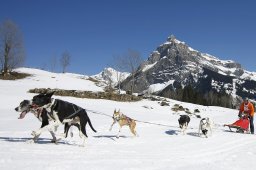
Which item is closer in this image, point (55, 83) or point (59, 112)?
point (59, 112)

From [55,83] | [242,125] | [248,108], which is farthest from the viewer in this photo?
[55,83]

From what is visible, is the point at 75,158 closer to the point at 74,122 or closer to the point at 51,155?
the point at 51,155

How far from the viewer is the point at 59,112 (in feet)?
35.2

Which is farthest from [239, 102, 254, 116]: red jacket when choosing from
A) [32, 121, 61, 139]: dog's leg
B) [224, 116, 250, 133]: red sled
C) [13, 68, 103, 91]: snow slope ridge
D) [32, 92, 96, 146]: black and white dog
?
[13, 68, 103, 91]: snow slope ridge

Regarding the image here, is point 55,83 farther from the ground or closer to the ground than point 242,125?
farther from the ground

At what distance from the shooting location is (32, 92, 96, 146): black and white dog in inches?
409

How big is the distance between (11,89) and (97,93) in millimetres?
10207

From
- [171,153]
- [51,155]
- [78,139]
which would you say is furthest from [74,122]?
[171,153]

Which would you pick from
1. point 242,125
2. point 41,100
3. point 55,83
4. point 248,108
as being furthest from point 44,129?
point 55,83

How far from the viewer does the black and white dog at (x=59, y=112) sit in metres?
10.4

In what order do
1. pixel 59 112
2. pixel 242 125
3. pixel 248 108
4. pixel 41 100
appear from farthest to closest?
1. pixel 248 108
2. pixel 242 125
3. pixel 59 112
4. pixel 41 100

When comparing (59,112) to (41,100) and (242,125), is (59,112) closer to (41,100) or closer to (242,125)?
(41,100)

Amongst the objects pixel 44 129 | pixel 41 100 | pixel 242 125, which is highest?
pixel 41 100

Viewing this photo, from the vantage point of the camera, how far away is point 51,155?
29.0 ft
